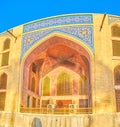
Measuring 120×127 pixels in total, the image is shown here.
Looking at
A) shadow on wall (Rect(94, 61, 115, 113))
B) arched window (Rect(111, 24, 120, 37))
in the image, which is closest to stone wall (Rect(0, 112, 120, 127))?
shadow on wall (Rect(94, 61, 115, 113))

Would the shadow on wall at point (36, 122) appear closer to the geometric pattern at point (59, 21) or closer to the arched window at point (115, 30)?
the geometric pattern at point (59, 21)

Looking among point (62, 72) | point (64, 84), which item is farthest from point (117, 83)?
point (62, 72)

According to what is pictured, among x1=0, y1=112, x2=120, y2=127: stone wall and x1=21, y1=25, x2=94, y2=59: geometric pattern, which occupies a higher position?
x1=21, y1=25, x2=94, y2=59: geometric pattern

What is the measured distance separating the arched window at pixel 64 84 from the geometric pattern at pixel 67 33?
366 cm

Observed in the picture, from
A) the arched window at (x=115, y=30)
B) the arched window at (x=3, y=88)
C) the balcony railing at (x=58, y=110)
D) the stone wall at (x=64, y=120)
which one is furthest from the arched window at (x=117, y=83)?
the arched window at (x=3, y=88)

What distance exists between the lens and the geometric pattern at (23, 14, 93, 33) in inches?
590

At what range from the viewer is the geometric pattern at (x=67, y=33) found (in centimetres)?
1442

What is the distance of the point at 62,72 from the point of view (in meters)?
17.4

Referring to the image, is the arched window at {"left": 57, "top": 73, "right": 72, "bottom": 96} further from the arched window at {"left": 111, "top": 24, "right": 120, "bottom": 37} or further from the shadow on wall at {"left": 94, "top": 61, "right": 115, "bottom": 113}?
the arched window at {"left": 111, "top": 24, "right": 120, "bottom": 37}

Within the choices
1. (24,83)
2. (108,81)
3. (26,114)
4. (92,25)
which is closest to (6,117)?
(26,114)

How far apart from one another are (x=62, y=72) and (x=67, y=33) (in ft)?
12.1

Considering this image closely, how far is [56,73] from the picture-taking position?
17.6m

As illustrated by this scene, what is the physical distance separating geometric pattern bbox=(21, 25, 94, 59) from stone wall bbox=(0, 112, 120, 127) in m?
4.27

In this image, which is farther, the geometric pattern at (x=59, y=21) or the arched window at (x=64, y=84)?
the arched window at (x=64, y=84)
